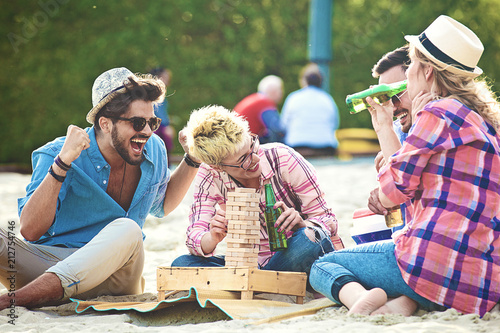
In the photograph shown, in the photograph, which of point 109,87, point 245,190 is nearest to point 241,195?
point 245,190

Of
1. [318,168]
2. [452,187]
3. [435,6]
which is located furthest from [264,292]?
[435,6]

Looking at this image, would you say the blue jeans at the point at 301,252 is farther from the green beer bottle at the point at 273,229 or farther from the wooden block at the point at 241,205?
the wooden block at the point at 241,205

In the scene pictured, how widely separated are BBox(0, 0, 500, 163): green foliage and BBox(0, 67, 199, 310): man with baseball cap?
10.4 metres

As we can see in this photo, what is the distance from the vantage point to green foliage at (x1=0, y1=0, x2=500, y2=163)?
1402 centimetres

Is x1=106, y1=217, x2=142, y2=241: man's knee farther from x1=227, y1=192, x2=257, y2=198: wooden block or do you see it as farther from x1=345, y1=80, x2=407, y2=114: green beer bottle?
x1=345, y1=80, x2=407, y2=114: green beer bottle

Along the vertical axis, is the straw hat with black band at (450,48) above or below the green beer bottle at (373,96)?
above

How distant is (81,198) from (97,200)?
0.09 metres

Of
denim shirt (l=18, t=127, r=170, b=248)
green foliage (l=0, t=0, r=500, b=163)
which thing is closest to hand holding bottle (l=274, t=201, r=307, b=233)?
denim shirt (l=18, t=127, r=170, b=248)

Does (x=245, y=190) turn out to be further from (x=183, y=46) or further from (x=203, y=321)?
(x=183, y=46)

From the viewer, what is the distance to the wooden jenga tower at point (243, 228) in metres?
3.47

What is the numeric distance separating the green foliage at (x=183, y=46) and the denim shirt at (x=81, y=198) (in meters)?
10.5

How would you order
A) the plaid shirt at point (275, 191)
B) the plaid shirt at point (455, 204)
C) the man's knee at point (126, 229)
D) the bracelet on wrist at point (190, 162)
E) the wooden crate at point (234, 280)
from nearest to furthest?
the plaid shirt at point (455, 204), the wooden crate at point (234, 280), the man's knee at point (126, 229), the plaid shirt at point (275, 191), the bracelet on wrist at point (190, 162)

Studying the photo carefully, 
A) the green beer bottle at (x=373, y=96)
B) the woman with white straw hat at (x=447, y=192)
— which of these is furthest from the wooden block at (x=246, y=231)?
the green beer bottle at (x=373, y=96)

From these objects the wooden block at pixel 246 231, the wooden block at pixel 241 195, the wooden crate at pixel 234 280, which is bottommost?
the wooden crate at pixel 234 280
